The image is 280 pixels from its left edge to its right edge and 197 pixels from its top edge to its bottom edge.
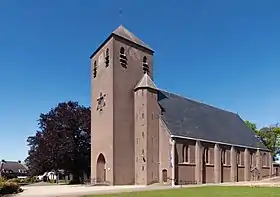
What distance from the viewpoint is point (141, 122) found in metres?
50.2

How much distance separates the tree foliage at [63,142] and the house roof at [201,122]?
A: 54.3 ft

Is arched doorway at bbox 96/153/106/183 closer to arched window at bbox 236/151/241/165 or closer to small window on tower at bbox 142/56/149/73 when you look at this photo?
small window on tower at bbox 142/56/149/73

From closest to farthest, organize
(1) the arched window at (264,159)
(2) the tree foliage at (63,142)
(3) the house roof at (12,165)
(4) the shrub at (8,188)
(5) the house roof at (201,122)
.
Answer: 1. (4) the shrub at (8,188)
2. (5) the house roof at (201,122)
3. (2) the tree foliage at (63,142)
4. (1) the arched window at (264,159)
5. (3) the house roof at (12,165)

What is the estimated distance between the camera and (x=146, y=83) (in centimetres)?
5169

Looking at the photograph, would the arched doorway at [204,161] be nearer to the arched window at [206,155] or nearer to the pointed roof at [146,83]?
the arched window at [206,155]

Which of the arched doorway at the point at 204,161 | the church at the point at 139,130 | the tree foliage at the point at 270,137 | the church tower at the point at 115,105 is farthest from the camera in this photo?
the tree foliage at the point at 270,137

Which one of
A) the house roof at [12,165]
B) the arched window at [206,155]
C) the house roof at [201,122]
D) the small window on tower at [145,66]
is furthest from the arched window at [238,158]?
the house roof at [12,165]

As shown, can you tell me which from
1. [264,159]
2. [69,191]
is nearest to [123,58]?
[69,191]

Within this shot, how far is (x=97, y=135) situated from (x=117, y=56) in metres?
12.1

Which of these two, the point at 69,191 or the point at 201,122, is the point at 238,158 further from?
Answer: the point at 69,191

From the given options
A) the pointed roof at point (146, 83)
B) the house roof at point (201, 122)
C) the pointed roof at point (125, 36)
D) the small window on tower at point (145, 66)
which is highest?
the pointed roof at point (125, 36)

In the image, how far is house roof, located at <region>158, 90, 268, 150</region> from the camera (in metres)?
53.7

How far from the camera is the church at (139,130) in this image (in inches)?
1929

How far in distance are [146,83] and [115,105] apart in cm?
569
